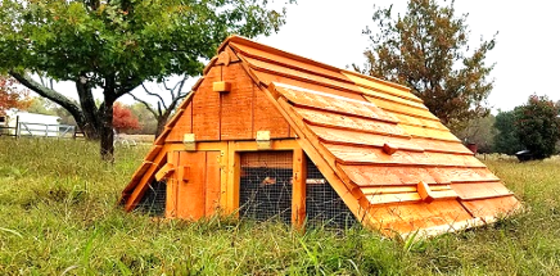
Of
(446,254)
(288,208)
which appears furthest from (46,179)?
(446,254)

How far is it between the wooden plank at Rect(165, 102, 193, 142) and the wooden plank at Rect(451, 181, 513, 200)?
8.18ft

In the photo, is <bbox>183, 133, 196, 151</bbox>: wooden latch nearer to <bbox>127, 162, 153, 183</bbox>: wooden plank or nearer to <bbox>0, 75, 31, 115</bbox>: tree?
<bbox>127, 162, 153, 183</bbox>: wooden plank

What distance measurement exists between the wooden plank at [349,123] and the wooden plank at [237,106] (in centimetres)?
52

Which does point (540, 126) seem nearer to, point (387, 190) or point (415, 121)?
point (415, 121)

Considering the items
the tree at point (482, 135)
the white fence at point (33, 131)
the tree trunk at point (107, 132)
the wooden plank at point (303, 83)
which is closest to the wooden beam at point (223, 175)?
the wooden plank at point (303, 83)

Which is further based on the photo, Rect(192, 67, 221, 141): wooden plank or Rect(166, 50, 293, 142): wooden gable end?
Rect(192, 67, 221, 141): wooden plank

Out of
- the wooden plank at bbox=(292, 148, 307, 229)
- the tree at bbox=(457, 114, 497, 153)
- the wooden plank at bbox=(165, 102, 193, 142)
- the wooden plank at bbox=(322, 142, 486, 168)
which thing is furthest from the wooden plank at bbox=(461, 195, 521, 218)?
the tree at bbox=(457, 114, 497, 153)

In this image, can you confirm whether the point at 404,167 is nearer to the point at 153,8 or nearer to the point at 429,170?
the point at 429,170

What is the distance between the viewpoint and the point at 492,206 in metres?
5.08

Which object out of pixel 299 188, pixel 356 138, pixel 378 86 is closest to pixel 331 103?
pixel 356 138

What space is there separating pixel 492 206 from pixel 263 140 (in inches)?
103

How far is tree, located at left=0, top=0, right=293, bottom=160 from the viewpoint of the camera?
757cm

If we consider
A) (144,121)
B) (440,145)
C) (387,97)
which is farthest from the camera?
(144,121)

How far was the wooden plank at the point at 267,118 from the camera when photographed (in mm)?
3902
